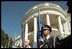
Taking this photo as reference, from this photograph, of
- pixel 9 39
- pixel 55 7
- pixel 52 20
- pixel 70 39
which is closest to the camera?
pixel 70 39

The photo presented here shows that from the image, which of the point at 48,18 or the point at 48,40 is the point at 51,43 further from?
the point at 48,18

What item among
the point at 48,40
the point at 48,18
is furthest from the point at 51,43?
the point at 48,18

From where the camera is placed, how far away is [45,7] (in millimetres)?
31406

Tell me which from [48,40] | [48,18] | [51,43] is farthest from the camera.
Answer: [48,18]

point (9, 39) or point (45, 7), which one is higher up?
point (45, 7)

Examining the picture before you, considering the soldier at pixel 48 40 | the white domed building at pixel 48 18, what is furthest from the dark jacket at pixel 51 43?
the white domed building at pixel 48 18

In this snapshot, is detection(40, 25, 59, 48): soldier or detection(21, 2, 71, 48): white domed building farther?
detection(21, 2, 71, 48): white domed building

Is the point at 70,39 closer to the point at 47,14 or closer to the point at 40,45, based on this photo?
the point at 40,45

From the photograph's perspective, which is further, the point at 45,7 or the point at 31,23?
the point at 31,23

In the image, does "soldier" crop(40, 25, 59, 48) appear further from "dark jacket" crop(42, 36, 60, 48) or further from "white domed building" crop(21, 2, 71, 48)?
"white domed building" crop(21, 2, 71, 48)

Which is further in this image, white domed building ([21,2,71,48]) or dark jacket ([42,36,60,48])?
white domed building ([21,2,71,48])

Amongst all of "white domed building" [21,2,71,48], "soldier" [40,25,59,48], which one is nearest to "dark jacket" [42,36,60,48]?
"soldier" [40,25,59,48]

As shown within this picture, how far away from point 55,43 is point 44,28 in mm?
540

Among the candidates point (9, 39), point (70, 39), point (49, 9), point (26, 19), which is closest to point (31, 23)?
point (26, 19)
